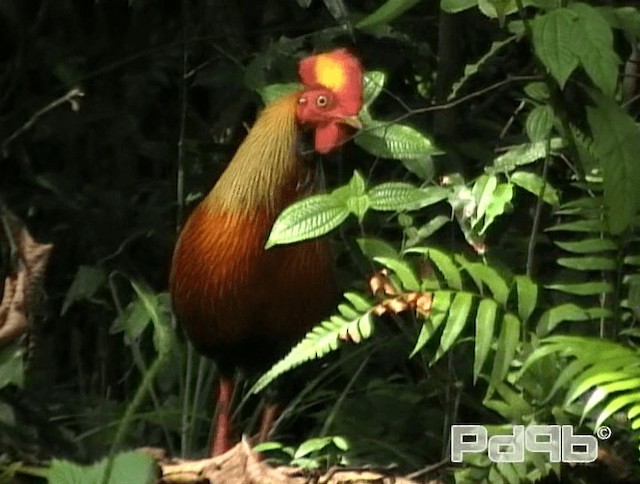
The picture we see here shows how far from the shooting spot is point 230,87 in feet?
5.96

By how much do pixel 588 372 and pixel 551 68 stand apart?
0.32 metres

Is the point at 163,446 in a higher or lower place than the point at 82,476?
lower

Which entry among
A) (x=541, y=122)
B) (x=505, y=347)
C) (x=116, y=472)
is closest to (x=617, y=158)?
(x=541, y=122)

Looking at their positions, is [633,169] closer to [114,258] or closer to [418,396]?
[418,396]

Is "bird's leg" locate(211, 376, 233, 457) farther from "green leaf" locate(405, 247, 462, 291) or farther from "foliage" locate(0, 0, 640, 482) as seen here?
"green leaf" locate(405, 247, 462, 291)

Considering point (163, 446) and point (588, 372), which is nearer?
point (588, 372)

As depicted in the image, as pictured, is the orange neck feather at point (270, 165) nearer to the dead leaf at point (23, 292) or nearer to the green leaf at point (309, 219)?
the green leaf at point (309, 219)

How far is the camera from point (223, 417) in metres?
1.65

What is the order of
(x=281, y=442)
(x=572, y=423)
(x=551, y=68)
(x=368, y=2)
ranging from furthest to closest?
(x=368, y=2) → (x=281, y=442) → (x=572, y=423) → (x=551, y=68)

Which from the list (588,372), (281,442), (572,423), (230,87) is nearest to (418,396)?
(281,442)

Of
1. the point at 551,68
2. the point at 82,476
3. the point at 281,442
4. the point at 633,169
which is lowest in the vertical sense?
the point at 281,442

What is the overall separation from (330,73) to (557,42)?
36cm

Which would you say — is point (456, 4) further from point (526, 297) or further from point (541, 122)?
point (526, 297)

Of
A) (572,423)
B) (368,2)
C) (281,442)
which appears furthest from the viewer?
(368,2)
